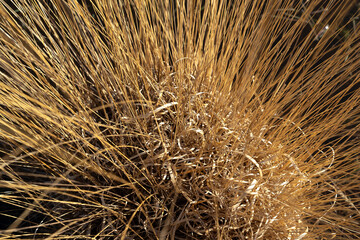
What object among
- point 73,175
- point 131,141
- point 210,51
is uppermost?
point 210,51

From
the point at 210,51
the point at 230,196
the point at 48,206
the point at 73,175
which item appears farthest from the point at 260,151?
the point at 48,206

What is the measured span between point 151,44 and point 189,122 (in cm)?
21

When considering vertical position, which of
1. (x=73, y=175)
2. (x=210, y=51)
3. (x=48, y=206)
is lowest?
(x=48, y=206)

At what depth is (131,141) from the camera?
734 mm

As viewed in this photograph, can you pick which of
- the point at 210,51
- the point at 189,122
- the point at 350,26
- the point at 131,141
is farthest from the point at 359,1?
the point at 131,141

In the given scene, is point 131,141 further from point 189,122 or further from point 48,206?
point 48,206

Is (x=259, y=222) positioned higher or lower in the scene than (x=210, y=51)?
lower

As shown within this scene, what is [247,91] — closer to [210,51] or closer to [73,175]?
[210,51]

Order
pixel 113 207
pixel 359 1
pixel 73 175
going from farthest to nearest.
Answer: pixel 359 1
pixel 73 175
pixel 113 207

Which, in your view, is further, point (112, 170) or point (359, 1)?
point (359, 1)

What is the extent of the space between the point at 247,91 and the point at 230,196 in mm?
214

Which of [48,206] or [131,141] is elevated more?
[131,141]

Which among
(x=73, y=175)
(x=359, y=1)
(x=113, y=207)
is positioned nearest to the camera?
(x=113, y=207)

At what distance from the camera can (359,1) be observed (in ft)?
4.25
